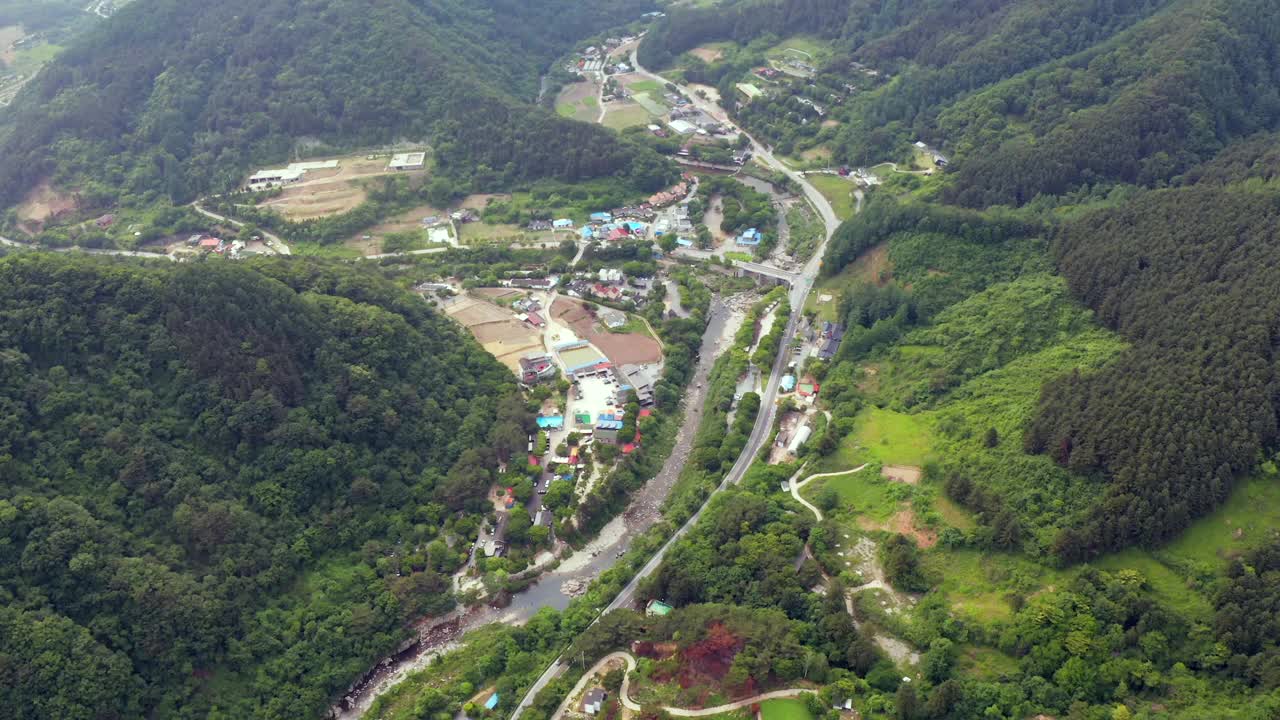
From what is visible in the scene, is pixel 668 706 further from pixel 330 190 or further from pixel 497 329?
pixel 330 190

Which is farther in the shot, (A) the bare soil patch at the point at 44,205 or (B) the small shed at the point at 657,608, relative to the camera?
(A) the bare soil patch at the point at 44,205

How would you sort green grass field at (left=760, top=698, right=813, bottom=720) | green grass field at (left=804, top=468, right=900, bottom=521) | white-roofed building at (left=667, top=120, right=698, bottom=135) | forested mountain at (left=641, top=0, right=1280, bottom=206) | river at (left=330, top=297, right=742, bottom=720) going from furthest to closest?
white-roofed building at (left=667, top=120, right=698, bottom=135) < forested mountain at (left=641, top=0, right=1280, bottom=206) < green grass field at (left=804, top=468, right=900, bottom=521) < river at (left=330, top=297, right=742, bottom=720) < green grass field at (left=760, top=698, right=813, bottom=720)

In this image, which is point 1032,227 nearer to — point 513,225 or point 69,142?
point 513,225

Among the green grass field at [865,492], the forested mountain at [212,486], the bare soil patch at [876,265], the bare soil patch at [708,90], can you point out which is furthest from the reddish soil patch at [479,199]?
the green grass field at [865,492]

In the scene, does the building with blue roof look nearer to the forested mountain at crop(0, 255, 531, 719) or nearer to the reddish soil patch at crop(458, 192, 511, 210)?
the forested mountain at crop(0, 255, 531, 719)

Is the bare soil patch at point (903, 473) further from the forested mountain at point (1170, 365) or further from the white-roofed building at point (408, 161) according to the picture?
the white-roofed building at point (408, 161)

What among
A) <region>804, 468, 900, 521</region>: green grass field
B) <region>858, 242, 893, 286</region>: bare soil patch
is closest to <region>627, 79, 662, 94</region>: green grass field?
<region>858, 242, 893, 286</region>: bare soil patch

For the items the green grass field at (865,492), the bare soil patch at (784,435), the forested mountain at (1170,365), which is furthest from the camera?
the bare soil patch at (784,435)
